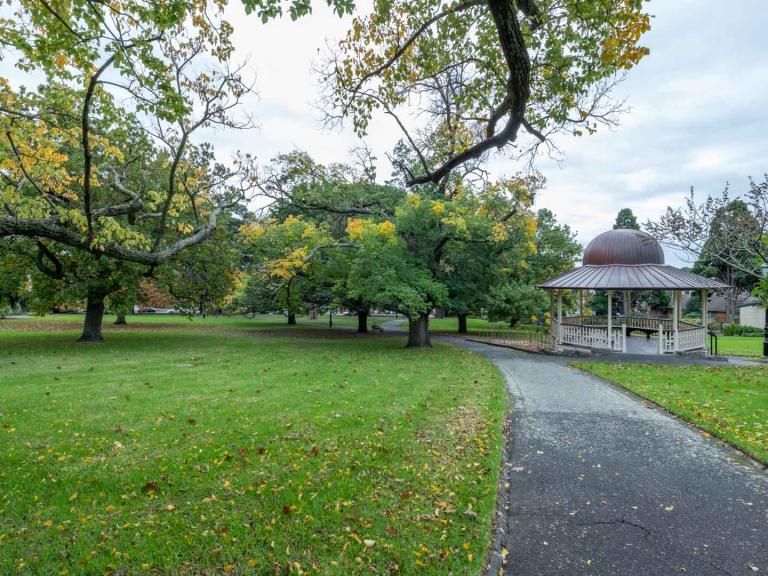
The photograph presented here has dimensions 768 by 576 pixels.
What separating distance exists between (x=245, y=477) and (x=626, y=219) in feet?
149

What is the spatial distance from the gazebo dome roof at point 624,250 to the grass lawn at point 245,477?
12.1 meters

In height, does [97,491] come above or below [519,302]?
below

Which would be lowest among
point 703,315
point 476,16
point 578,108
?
point 703,315

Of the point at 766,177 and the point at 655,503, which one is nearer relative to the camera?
the point at 655,503

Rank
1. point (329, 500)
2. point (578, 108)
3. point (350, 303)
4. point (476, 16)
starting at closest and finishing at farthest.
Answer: point (329, 500) < point (476, 16) < point (578, 108) < point (350, 303)

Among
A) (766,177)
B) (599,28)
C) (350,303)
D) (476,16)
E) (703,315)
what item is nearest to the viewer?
(599,28)

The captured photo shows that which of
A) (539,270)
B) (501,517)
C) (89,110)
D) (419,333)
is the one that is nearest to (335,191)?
(419,333)

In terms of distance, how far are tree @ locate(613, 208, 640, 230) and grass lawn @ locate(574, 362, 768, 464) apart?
31.2 m

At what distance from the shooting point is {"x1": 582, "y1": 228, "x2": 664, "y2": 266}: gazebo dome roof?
17.5 m

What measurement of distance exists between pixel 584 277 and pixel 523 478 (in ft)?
48.2

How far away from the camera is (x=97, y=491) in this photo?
3939 millimetres

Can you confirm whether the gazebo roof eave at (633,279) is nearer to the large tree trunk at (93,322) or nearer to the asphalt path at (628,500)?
the asphalt path at (628,500)

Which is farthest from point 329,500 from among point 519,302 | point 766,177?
point 519,302

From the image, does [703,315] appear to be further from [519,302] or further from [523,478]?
[523,478]
